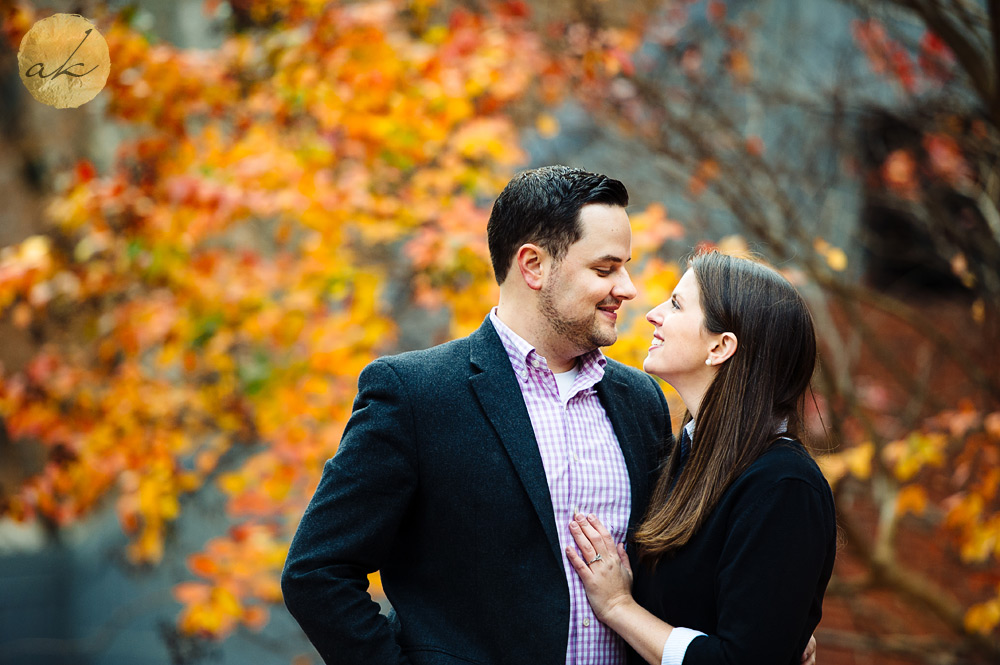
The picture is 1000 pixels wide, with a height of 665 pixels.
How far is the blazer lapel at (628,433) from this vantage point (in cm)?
226

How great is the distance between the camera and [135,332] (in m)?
4.64

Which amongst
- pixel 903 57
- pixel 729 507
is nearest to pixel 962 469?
pixel 903 57

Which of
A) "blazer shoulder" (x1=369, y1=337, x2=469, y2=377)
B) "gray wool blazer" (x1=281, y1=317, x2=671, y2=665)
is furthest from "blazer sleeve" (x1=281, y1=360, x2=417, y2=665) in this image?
"blazer shoulder" (x1=369, y1=337, x2=469, y2=377)

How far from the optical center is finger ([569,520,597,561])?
2.10 m

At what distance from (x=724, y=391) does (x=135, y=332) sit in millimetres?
3490

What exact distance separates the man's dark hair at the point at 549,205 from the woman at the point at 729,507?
0.32 m

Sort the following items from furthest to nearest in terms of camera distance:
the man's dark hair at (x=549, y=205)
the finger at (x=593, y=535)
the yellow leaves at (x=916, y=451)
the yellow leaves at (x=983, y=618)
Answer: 1. the yellow leaves at (x=916, y=451)
2. the yellow leaves at (x=983, y=618)
3. the man's dark hair at (x=549, y=205)
4. the finger at (x=593, y=535)

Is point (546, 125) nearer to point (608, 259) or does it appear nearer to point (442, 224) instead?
point (442, 224)

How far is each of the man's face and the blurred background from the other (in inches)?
53.0

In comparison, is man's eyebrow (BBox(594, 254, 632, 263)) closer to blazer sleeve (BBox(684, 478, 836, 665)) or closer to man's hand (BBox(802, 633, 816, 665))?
blazer sleeve (BBox(684, 478, 836, 665))

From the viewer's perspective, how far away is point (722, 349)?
2.17m

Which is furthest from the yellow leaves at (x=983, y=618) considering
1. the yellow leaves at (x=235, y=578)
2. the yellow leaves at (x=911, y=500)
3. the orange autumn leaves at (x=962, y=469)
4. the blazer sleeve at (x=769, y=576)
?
the yellow leaves at (x=235, y=578)

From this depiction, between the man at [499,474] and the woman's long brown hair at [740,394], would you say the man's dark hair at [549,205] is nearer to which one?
the man at [499,474]

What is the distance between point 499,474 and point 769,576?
2.09ft
